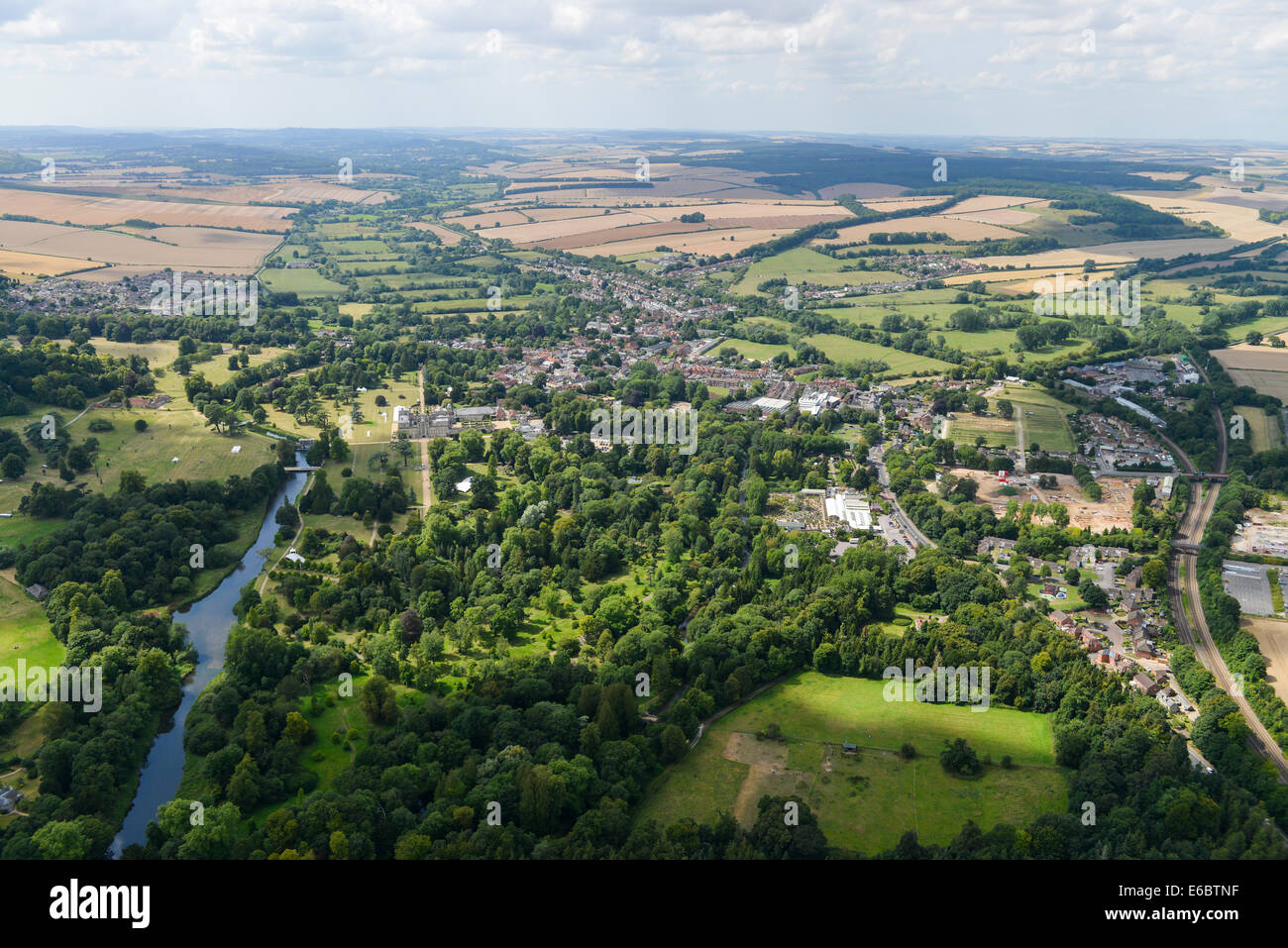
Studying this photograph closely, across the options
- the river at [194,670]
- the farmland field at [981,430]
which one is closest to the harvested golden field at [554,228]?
the farmland field at [981,430]

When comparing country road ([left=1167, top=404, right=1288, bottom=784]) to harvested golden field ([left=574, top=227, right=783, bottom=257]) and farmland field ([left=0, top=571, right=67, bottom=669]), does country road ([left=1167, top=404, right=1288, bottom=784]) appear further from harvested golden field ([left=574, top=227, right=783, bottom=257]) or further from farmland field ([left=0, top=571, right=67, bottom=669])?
harvested golden field ([left=574, top=227, right=783, bottom=257])

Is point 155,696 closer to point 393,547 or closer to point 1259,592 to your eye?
point 393,547

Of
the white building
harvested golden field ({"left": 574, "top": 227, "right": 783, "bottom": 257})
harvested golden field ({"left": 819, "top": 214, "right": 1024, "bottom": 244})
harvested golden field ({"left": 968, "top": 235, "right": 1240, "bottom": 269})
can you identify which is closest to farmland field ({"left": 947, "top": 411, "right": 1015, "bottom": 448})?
the white building

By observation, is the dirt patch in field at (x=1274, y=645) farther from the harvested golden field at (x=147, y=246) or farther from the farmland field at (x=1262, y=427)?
the harvested golden field at (x=147, y=246)

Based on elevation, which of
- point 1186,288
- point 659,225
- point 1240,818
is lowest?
point 1240,818
